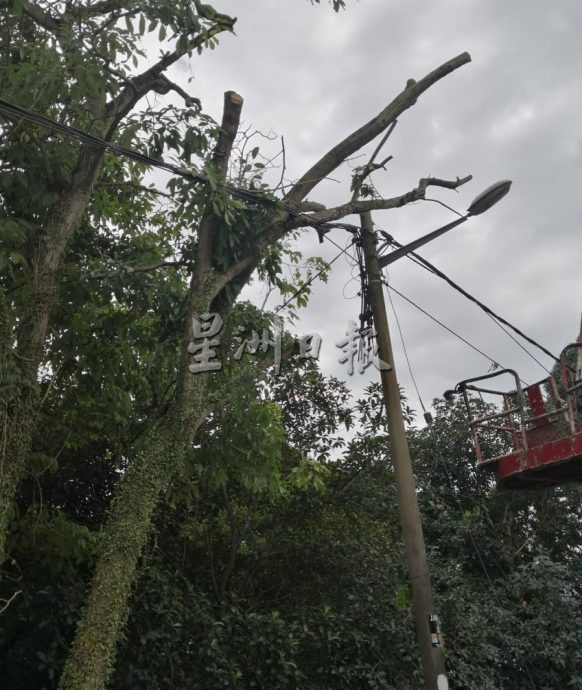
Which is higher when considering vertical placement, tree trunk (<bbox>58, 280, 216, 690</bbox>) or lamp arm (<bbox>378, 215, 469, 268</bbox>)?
lamp arm (<bbox>378, 215, 469, 268</bbox>)

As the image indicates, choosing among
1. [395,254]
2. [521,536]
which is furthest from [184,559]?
[521,536]

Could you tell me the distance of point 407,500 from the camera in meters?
8.42

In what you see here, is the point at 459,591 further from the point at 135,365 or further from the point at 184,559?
the point at 135,365

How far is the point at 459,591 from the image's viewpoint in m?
14.3

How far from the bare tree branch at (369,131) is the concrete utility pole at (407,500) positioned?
32.4 inches

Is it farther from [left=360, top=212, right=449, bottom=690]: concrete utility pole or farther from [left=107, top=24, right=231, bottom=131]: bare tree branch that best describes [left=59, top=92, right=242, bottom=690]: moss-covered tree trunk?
[left=360, top=212, right=449, bottom=690]: concrete utility pole

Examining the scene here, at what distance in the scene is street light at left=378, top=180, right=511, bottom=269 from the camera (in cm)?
938

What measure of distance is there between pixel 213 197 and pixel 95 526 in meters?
6.52

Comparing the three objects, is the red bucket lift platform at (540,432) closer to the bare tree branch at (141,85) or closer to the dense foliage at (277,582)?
the dense foliage at (277,582)

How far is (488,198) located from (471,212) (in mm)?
244

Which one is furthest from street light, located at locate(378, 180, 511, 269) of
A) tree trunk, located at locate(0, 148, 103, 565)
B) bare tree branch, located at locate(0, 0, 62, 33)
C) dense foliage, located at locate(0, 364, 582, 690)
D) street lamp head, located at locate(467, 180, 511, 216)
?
bare tree branch, located at locate(0, 0, 62, 33)

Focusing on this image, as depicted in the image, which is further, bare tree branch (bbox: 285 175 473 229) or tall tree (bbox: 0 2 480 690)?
bare tree branch (bbox: 285 175 473 229)

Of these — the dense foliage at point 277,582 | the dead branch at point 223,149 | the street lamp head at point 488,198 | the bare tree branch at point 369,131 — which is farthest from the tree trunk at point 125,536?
the street lamp head at point 488,198

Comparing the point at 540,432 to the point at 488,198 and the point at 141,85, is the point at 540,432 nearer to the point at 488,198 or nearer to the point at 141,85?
the point at 488,198
